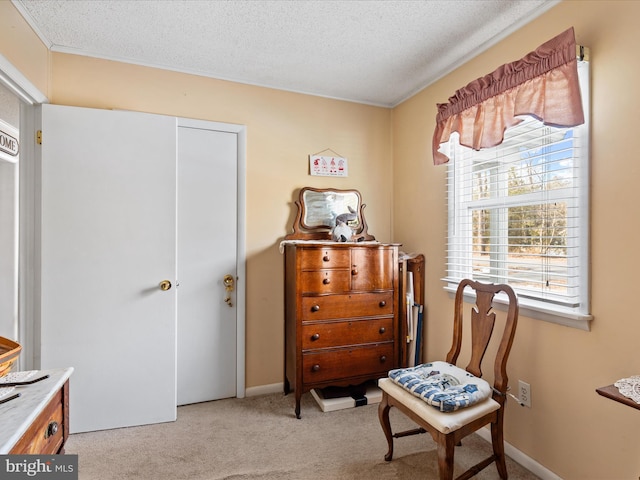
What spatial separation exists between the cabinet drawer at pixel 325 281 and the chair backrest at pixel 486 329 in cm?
77

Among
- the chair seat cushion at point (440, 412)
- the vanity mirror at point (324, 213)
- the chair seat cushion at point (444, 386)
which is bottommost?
the chair seat cushion at point (440, 412)

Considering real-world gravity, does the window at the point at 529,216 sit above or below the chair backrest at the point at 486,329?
above

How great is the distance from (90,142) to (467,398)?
265cm

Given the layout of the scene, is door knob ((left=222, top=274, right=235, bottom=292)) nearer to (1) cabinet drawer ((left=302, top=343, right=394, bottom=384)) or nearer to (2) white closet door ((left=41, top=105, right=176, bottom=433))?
(2) white closet door ((left=41, top=105, right=176, bottom=433))

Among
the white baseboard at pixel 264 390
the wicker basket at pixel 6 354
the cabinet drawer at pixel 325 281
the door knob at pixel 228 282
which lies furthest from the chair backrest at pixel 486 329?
the wicker basket at pixel 6 354

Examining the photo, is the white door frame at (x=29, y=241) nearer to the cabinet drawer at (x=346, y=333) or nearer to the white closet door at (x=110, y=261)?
the white closet door at (x=110, y=261)

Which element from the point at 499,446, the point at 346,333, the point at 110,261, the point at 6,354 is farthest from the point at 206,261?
the point at 499,446

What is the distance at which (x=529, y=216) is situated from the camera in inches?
78.1

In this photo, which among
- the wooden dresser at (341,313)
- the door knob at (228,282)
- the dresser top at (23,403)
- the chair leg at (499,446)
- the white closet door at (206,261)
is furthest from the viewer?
the door knob at (228,282)

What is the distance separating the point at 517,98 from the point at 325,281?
5.27ft

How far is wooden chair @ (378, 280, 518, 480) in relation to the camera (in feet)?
5.02

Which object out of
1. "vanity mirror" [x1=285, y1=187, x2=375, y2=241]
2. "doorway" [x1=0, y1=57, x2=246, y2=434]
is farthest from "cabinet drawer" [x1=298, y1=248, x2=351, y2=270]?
"doorway" [x1=0, y1=57, x2=246, y2=434]

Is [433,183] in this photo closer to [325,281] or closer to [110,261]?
[325,281]

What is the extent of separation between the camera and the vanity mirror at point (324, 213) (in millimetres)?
2906
